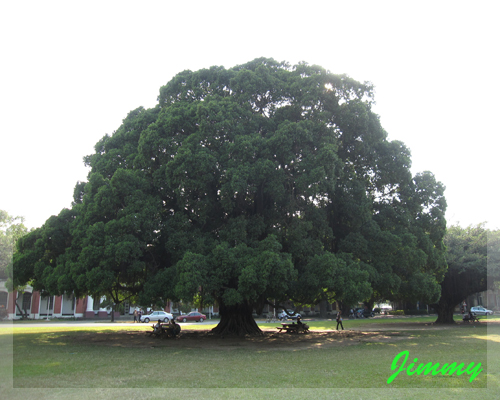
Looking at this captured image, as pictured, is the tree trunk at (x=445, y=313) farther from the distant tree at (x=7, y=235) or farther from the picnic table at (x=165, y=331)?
the distant tree at (x=7, y=235)

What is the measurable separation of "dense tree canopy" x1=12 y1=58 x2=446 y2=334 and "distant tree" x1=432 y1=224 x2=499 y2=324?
9840 mm

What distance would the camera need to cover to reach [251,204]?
721 inches

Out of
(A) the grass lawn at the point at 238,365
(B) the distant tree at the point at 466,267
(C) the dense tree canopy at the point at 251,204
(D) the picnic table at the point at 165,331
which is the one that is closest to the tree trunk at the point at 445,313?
(B) the distant tree at the point at 466,267

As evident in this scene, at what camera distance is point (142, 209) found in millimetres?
15406

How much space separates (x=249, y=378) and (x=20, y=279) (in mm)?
14210

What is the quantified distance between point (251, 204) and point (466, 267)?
18906 mm

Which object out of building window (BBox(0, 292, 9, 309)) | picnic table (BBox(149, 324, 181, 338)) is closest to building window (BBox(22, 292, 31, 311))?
building window (BBox(0, 292, 9, 309))

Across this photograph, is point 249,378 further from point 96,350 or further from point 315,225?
point 315,225

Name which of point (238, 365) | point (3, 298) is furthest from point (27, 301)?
point (238, 365)

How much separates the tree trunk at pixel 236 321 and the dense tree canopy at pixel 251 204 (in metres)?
0.08

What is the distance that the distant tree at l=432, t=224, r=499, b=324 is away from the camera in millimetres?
26859

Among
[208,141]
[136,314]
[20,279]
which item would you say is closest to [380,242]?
[208,141]

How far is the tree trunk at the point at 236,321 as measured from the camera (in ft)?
62.8

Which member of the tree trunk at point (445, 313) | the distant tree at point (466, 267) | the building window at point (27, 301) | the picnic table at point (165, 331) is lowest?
the building window at point (27, 301)
